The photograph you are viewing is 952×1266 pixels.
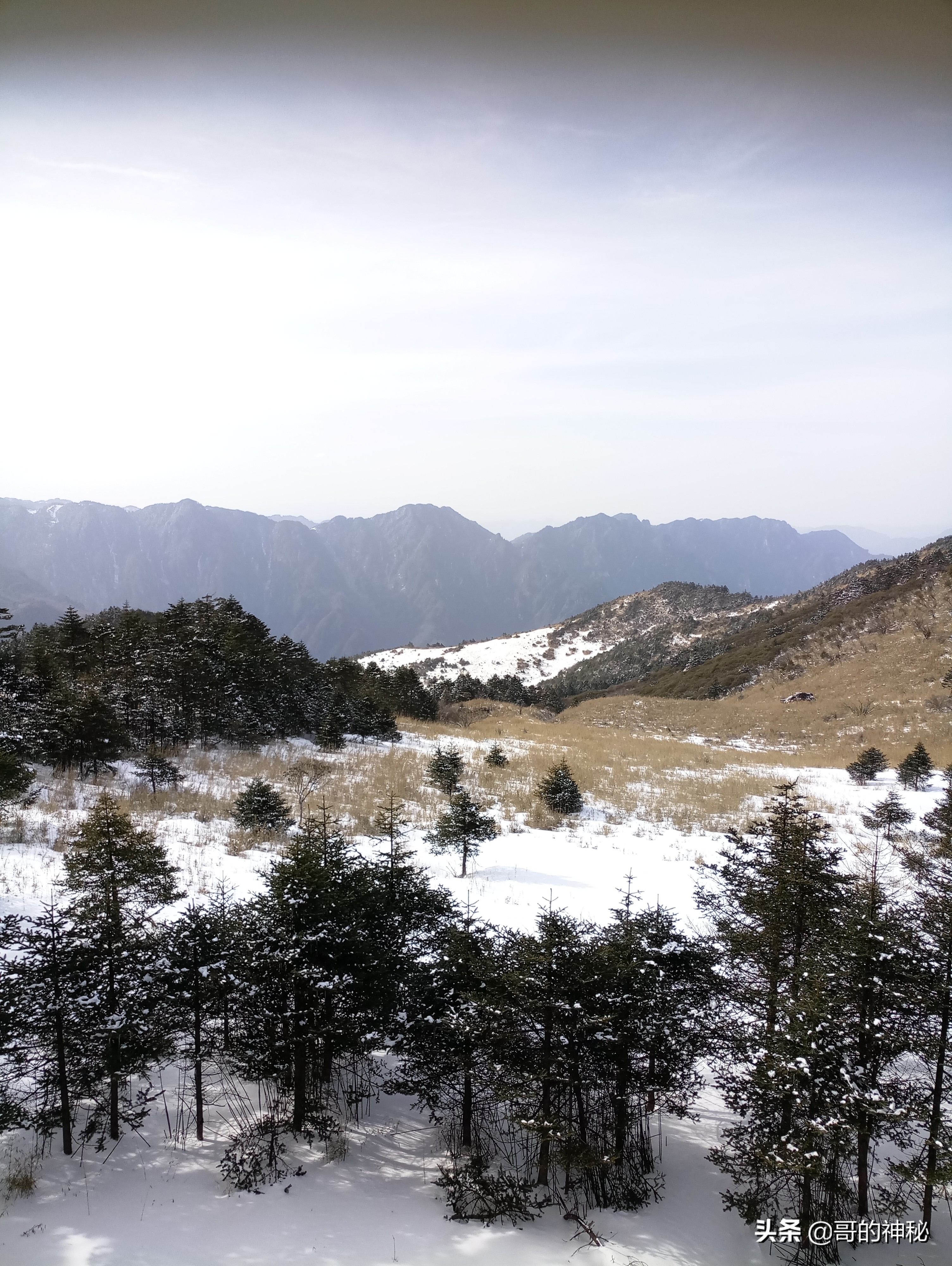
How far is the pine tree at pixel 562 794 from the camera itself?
65.5 feet

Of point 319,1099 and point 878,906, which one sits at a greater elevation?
point 878,906

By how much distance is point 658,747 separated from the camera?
1410 inches

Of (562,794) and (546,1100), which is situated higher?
(546,1100)

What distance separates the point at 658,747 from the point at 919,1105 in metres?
31.4

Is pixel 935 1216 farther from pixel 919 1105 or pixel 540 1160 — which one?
pixel 540 1160

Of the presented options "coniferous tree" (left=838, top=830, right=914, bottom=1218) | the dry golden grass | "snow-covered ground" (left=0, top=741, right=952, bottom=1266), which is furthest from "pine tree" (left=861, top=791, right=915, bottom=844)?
"coniferous tree" (left=838, top=830, right=914, bottom=1218)

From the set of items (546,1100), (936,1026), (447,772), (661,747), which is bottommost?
(661,747)

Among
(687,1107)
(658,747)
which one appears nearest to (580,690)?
(658,747)

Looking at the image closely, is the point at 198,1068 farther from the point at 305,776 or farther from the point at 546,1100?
the point at 305,776

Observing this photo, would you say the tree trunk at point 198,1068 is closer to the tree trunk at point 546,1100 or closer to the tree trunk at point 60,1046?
the tree trunk at point 60,1046

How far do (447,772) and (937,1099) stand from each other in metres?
15.8

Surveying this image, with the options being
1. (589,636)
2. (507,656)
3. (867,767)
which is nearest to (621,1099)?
(867,767)

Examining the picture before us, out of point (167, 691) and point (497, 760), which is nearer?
point (167, 691)

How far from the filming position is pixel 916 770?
77.4ft
